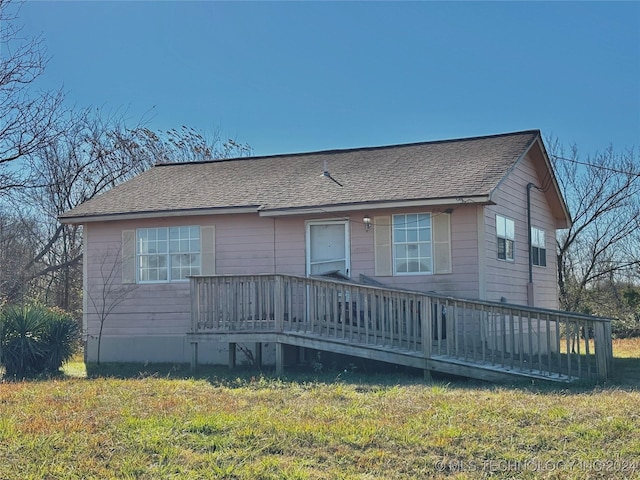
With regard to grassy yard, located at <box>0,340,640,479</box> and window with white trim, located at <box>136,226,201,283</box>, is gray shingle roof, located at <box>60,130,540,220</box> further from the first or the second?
grassy yard, located at <box>0,340,640,479</box>

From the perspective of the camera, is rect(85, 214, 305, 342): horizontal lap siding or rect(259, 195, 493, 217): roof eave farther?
rect(85, 214, 305, 342): horizontal lap siding

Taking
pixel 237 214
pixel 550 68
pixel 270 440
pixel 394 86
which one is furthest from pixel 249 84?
pixel 270 440

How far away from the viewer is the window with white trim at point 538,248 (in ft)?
53.8

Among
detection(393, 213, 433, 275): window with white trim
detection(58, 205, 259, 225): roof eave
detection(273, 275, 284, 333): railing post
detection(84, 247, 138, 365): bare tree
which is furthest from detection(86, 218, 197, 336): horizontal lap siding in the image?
detection(393, 213, 433, 275): window with white trim

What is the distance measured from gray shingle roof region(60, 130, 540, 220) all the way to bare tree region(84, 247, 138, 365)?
992 mm

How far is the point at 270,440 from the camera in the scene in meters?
6.97

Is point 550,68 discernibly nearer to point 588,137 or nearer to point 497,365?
point 497,365

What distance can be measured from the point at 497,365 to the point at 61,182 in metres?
19.7

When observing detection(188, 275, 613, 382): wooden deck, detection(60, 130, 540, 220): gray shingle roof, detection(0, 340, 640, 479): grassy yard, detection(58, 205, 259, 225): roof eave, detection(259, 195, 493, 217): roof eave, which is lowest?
detection(0, 340, 640, 479): grassy yard

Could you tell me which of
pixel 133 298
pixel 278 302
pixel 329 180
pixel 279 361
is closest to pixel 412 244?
pixel 329 180

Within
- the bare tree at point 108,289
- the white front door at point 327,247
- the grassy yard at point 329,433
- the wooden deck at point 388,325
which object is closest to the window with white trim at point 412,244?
the white front door at point 327,247

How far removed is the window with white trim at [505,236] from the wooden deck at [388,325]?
88.5 inches

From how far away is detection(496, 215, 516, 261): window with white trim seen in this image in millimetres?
14078

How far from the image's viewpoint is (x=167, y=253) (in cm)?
1516
